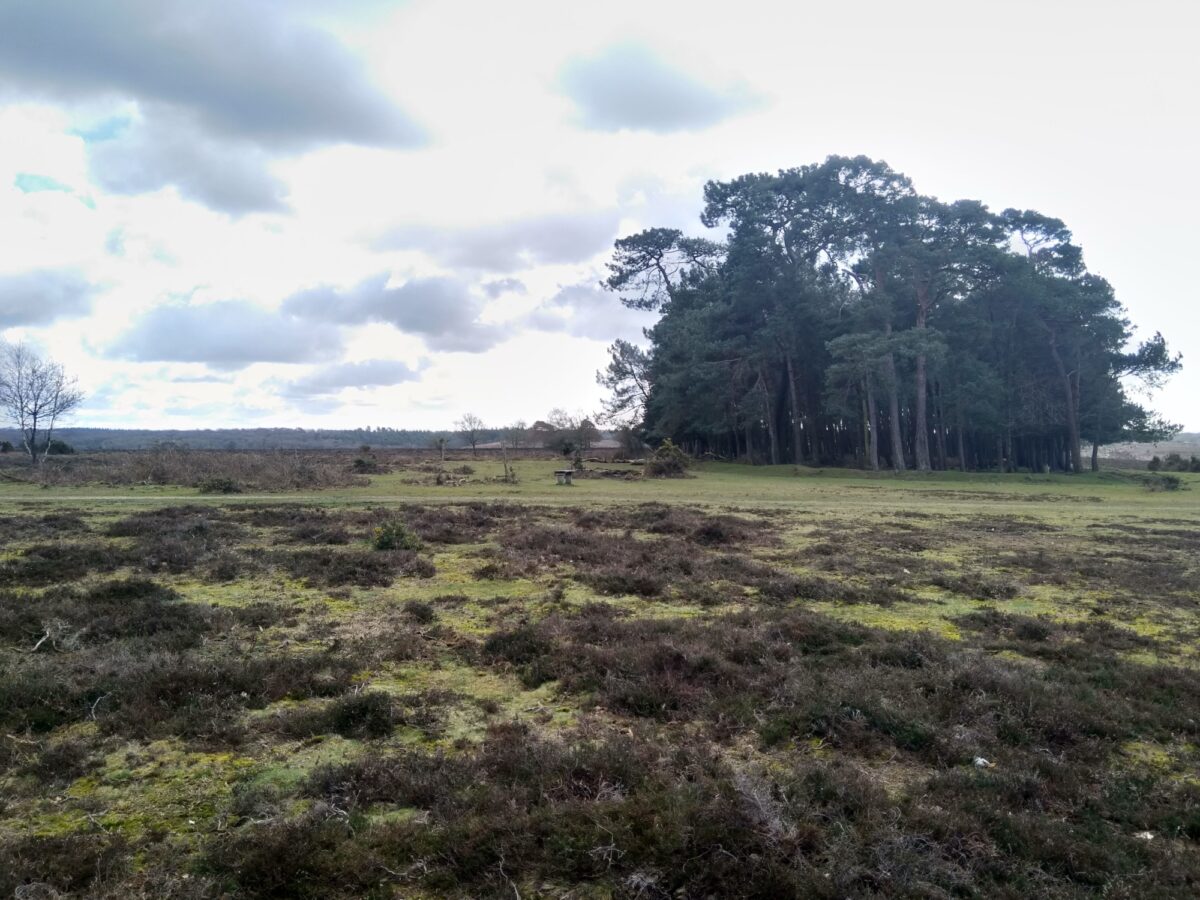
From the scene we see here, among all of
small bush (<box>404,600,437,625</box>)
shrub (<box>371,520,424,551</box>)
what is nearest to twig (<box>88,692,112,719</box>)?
small bush (<box>404,600,437,625</box>)

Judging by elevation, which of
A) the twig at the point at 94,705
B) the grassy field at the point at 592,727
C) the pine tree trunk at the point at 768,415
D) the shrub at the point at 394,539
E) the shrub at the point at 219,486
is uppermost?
the pine tree trunk at the point at 768,415

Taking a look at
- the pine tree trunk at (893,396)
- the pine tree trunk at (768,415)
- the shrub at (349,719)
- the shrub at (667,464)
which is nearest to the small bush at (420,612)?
the shrub at (349,719)

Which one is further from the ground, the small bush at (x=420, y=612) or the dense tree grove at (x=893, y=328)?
the dense tree grove at (x=893, y=328)

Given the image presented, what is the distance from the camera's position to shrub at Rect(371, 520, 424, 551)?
535 inches

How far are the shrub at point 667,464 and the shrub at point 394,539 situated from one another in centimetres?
2936

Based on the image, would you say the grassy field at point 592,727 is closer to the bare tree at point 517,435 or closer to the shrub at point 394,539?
the shrub at point 394,539

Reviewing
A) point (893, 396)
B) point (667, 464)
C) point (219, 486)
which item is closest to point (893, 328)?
point (893, 396)

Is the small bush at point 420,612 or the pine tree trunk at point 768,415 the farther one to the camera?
the pine tree trunk at point 768,415

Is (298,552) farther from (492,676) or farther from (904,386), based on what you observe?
(904,386)

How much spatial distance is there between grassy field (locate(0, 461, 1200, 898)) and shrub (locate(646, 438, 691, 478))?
3102 cm

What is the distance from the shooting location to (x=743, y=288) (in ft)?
171

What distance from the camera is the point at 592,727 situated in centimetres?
538

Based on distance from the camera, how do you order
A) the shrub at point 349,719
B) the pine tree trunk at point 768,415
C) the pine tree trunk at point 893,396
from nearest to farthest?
the shrub at point 349,719
the pine tree trunk at point 893,396
the pine tree trunk at point 768,415

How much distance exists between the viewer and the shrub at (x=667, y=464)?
43500 mm
